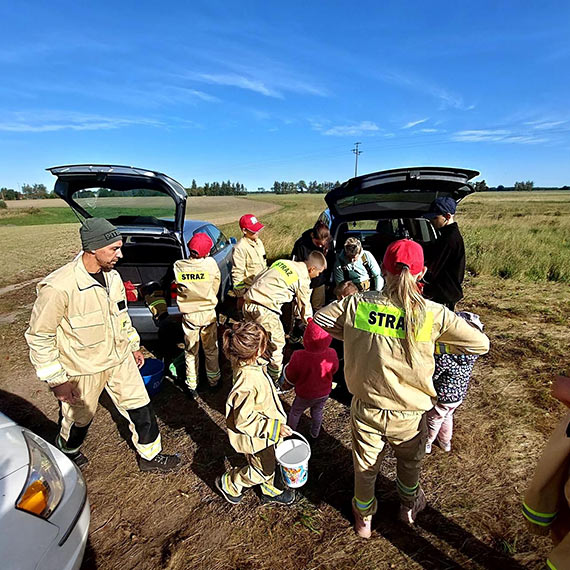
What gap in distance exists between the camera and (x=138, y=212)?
5.09m

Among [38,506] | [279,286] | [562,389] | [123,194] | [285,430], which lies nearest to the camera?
[562,389]

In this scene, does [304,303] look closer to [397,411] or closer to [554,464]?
[397,411]

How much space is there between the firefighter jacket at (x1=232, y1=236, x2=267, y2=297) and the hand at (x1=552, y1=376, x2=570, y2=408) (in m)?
3.72

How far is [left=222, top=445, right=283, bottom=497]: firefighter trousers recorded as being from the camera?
2381 mm

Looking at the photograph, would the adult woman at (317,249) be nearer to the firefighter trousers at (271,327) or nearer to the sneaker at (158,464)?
the firefighter trousers at (271,327)

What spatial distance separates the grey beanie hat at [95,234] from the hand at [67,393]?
97 centimetres

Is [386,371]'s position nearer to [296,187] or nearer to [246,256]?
[246,256]

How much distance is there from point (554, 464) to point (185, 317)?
3.29 m

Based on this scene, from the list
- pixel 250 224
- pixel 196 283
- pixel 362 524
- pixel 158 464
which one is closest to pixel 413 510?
pixel 362 524

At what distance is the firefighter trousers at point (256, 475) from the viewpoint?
2.38m

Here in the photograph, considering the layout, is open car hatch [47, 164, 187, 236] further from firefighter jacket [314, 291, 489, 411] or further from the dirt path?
firefighter jacket [314, 291, 489, 411]

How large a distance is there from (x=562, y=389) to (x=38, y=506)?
2385 millimetres

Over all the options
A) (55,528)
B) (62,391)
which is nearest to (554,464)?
(55,528)

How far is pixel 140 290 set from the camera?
200 inches
